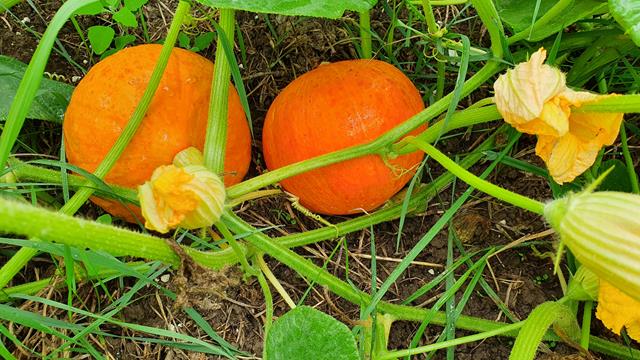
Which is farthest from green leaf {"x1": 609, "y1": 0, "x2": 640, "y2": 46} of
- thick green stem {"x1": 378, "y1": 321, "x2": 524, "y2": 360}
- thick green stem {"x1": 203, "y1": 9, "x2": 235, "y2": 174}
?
thick green stem {"x1": 203, "y1": 9, "x2": 235, "y2": 174}

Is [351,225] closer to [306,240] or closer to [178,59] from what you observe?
[306,240]

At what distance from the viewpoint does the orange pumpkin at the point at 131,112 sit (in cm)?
145

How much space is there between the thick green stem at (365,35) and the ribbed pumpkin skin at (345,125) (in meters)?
0.10

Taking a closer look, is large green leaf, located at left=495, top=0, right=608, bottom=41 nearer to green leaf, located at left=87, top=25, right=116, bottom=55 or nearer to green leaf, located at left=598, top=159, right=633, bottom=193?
green leaf, located at left=598, top=159, right=633, bottom=193

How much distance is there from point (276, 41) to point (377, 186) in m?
0.49

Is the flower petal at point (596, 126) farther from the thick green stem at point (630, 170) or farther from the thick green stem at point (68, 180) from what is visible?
the thick green stem at point (68, 180)

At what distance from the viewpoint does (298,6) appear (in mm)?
1111

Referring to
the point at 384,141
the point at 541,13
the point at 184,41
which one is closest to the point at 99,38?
the point at 184,41

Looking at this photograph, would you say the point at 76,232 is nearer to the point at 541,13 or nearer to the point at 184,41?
the point at 184,41

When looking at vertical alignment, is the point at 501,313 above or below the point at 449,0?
below

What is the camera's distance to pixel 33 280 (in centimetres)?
159

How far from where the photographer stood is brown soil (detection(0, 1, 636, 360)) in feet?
5.10

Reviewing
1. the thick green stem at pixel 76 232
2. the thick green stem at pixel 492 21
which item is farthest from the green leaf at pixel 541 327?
the thick green stem at pixel 76 232

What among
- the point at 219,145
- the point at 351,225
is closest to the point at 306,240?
the point at 351,225
